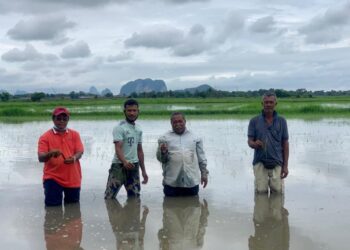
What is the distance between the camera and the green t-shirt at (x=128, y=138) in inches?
261

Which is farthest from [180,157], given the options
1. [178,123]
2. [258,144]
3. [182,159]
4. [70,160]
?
[70,160]

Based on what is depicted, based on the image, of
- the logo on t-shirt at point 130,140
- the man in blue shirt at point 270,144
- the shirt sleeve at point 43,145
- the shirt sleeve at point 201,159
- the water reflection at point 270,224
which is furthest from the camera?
the shirt sleeve at point 201,159

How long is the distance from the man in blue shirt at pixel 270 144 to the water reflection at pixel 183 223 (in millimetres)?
989

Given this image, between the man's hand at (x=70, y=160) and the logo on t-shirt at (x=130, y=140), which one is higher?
the logo on t-shirt at (x=130, y=140)

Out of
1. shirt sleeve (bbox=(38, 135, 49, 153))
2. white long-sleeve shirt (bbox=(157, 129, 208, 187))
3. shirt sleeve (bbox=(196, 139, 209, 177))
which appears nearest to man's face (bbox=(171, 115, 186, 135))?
white long-sleeve shirt (bbox=(157, 129, 208, 187))

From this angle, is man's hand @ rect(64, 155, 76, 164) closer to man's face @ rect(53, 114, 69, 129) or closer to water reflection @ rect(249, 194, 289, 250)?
man's face @ rect(53, 114, 69, 129)

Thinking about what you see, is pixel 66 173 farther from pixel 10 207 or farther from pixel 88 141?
pixel 88 141

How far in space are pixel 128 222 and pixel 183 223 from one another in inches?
25.6

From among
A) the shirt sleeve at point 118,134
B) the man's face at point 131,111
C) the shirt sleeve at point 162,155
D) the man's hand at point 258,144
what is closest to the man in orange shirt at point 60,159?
the shirt sleeve at point 118,134

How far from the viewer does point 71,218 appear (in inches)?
235

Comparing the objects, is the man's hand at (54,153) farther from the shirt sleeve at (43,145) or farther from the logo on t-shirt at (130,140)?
the logo on t-shirt at (130,140)

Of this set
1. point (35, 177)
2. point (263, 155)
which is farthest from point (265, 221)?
point (35, 177)

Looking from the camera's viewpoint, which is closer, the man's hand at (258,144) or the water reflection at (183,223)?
the water reflection at (183,223)

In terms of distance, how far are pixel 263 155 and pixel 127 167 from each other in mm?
1883
